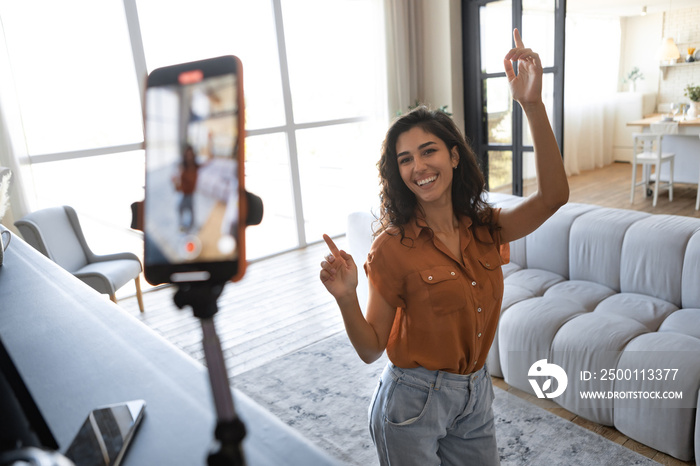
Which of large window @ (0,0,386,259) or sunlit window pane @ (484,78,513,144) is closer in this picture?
large window @ (0,0,386,259)

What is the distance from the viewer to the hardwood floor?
2775 mm

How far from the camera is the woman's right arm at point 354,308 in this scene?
1050 mm

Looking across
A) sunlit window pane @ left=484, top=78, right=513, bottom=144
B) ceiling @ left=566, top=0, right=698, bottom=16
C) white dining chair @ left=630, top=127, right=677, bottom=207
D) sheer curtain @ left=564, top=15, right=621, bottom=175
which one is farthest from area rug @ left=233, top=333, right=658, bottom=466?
ceiling @ left=566, top=0, right=698, bottom=16

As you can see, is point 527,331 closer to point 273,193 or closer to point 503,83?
point 273,193

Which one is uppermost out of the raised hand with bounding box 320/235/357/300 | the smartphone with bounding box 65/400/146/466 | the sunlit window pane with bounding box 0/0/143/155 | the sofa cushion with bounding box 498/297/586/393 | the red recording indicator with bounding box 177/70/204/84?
the sunlit window pane with bounding box 0/0/143/155

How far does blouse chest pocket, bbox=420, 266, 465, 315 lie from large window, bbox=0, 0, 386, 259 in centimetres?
182

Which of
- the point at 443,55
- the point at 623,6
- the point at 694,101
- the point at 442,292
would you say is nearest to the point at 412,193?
the point at 442,292

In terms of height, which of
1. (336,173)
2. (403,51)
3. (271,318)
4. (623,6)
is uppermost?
(623,6)

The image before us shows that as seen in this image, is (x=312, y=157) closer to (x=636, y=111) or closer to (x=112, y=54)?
(x=112, y=54)

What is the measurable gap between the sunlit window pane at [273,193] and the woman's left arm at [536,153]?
3.81 meters

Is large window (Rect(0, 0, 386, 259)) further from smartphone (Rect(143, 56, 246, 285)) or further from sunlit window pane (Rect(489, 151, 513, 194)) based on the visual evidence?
smartphone (Rect(143, 56, 246, 285))

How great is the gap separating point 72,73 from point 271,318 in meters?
2.37

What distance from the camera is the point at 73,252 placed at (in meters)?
3.53

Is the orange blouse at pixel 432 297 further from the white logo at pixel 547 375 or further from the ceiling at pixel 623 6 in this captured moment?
the ceiling at pixel 623 6
